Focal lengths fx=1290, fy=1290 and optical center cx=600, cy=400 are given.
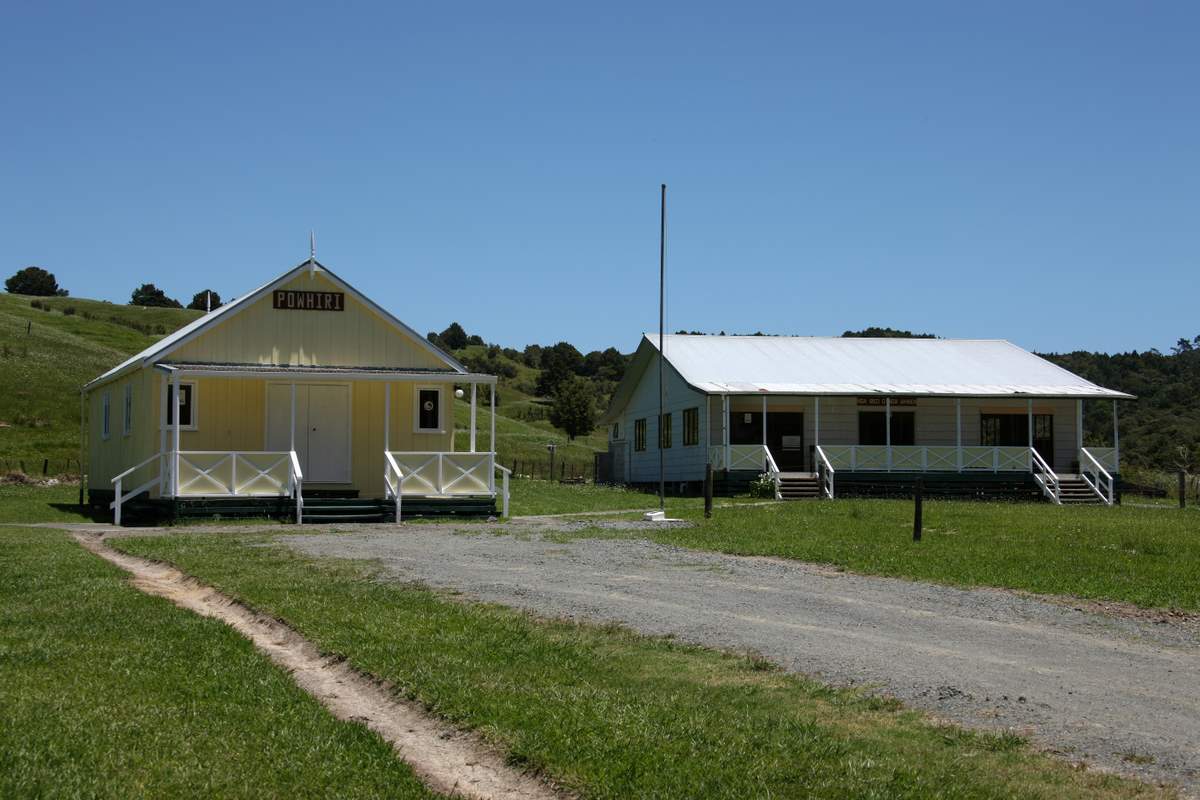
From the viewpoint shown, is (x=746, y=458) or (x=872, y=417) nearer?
(x=746, y=458)

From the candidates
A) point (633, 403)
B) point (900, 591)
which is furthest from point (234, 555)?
point (633, 403)

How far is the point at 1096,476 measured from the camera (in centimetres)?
3609

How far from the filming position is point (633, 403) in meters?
45.2

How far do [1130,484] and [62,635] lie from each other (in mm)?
37274

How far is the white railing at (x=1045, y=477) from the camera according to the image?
3541cm

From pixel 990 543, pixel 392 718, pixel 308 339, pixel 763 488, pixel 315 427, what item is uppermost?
pixel 308 339

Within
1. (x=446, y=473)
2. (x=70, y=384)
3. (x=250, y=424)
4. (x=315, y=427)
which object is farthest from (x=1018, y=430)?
(x=70, y=384)

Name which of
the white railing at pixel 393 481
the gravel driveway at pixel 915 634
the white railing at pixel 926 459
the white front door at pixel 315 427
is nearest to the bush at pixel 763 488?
the white railing at pixel 926 459

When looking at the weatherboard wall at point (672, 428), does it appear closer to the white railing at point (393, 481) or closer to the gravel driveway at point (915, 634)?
the white railing at point (393, 481)

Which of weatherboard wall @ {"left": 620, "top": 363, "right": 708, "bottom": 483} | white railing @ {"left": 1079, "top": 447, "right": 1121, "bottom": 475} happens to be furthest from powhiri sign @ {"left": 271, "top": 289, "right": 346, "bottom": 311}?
white railing @ {"left": 1079, "top": 447, "right": 1121, "bottom": 475}

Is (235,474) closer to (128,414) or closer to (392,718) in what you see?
(128,414)

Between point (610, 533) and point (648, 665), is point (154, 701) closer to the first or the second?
point (648, 665)

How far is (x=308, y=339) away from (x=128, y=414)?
5409 millimetres

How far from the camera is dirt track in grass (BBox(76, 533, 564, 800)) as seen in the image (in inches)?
249
